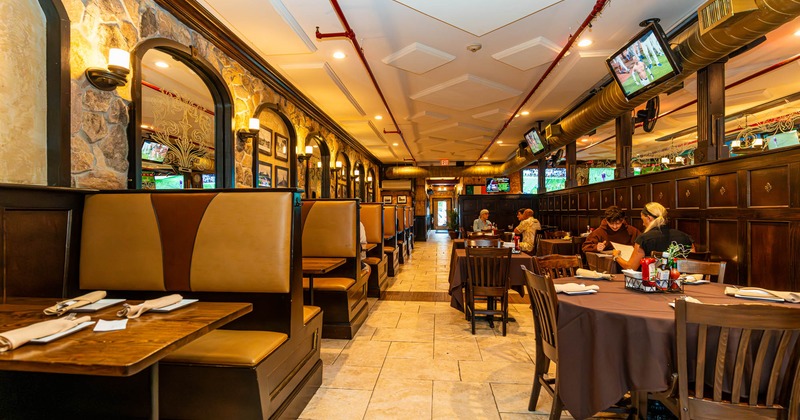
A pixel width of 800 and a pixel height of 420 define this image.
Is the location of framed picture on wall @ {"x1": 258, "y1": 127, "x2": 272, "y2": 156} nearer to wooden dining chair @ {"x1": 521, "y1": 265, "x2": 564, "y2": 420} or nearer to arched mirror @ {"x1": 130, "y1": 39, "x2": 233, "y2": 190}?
arched mirror @ {"x1": 130, "y1": 39, "x2": 233, "y2": 190}

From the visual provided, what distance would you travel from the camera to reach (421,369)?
3.11 metres

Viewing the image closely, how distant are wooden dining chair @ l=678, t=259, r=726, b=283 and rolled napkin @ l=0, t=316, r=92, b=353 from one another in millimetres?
3808

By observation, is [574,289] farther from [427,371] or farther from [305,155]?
[305,155]

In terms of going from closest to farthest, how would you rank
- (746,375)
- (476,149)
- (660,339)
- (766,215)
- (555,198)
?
(746,375) → (660,339) → (766,215) → (555,198) → (476,149)

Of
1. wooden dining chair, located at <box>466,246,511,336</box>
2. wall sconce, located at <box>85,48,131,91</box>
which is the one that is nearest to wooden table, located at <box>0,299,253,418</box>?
wall sconce, located at <box>85,48,131,91</box>

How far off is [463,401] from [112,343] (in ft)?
7.05

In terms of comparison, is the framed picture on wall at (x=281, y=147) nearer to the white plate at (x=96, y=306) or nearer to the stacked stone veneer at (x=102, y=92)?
the stacked stone veneer at (x=102, y=92)

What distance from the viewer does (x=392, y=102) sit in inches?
284

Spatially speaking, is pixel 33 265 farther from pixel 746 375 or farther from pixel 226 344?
pixel 746 375

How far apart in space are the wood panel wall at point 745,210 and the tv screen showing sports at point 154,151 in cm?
605

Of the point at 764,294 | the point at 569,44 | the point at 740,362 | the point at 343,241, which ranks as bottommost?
the point at 740,362

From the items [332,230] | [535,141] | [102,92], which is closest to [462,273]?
[332,230]

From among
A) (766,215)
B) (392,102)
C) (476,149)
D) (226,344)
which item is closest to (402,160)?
(476,149)

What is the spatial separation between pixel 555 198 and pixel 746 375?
8588 millimetres
